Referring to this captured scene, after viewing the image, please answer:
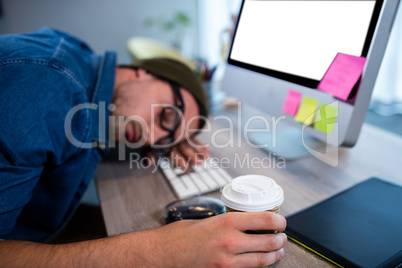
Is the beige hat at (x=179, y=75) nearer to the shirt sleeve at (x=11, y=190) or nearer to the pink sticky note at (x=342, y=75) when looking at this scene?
the pink sticky note at (x=342, y=75)

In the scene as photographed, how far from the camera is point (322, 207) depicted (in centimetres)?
Answer: 61

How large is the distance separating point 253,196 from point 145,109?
2.07ft

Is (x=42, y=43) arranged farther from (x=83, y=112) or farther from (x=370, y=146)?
(x=370, y=146)

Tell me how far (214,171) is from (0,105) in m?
0.52

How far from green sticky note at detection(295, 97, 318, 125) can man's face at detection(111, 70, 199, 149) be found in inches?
14.3

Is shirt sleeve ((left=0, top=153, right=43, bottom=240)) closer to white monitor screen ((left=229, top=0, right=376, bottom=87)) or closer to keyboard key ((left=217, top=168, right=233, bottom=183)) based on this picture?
keyboard key ((left=217, top=168, right=233, bottom=183))

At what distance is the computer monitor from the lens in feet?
2.17

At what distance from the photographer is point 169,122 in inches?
38.4

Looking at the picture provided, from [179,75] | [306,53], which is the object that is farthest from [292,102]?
[179,75]

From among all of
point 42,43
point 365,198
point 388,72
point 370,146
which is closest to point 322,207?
point 365,198

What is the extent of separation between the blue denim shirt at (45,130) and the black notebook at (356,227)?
1.78 ft

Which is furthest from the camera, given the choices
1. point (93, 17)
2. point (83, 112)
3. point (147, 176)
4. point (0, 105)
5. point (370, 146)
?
point (93, 17)

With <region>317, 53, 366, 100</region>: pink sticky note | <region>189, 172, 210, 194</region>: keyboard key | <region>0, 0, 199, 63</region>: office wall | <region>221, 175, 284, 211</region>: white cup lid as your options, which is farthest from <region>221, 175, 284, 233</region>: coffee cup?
<region>0, 0, 199, 63</region>: office wall

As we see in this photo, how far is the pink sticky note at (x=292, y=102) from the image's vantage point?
85 centimetres
